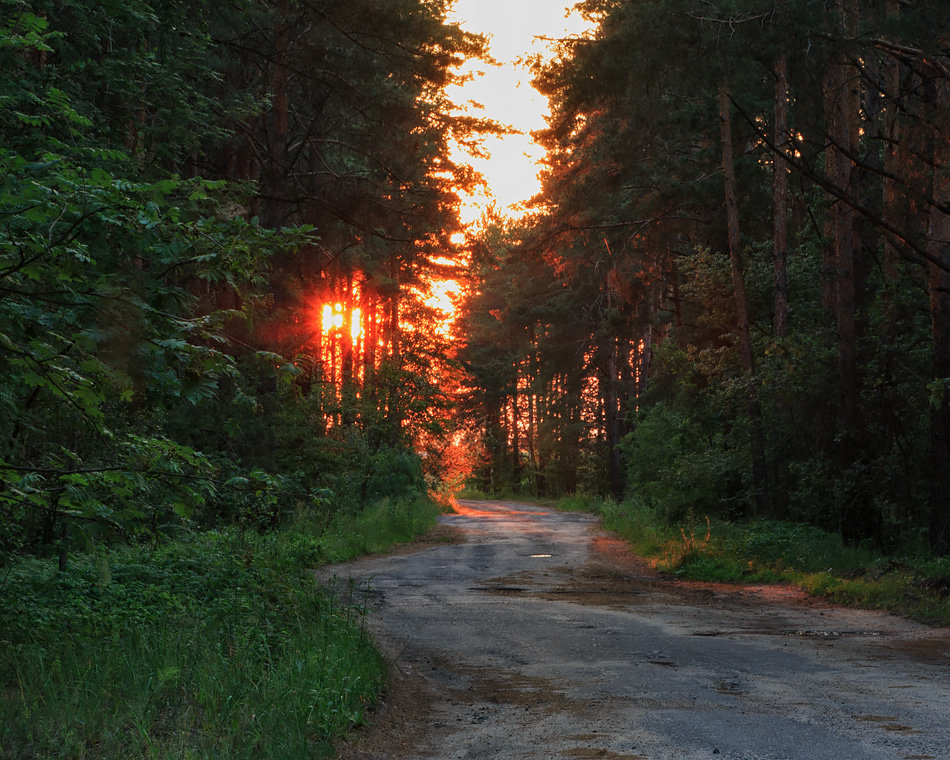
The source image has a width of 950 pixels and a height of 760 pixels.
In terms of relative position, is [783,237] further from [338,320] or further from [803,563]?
[338,320]

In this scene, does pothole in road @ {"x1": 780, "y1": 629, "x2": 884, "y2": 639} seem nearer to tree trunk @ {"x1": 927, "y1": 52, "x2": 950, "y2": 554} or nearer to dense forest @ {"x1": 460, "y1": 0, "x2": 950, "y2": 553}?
dense forest @ {"x1": 460, "y1": 0, "x2": 950, "y2": 553}

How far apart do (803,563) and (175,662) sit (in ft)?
41.5

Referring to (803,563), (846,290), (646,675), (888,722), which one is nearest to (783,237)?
(846,290)

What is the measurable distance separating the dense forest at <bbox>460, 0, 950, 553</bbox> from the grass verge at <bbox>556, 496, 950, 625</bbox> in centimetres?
120

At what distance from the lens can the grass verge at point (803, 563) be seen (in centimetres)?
1311

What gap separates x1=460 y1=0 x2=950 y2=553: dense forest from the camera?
1506 centimetres

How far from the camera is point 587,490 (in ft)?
176

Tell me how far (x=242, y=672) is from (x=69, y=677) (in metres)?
1.18

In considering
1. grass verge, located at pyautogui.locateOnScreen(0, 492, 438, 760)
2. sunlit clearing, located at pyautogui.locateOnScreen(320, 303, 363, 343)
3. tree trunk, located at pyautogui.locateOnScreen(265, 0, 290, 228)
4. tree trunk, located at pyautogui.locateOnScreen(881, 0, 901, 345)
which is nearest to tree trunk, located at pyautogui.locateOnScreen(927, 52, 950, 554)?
tree trunk, located at pyautogui.locateOnScreen(881, 0, 901, 345)

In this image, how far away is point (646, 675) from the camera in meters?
8.41

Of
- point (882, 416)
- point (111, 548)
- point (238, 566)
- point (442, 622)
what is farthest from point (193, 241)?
point (882, 416)

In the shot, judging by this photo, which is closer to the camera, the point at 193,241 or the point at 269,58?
the point at 193,241

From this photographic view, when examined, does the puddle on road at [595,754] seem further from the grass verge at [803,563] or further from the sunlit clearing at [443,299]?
the sunlit clearing at [443,299]

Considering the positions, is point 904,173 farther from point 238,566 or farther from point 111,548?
point 111,548
